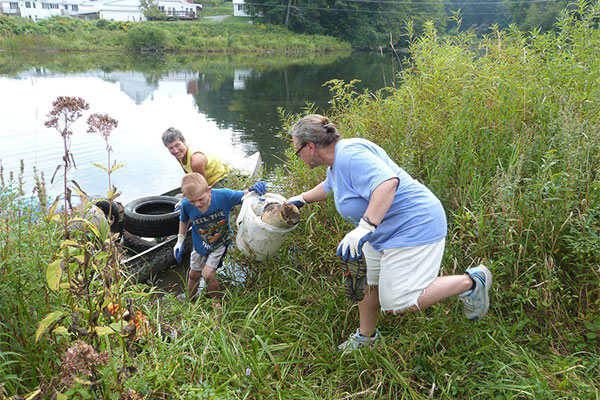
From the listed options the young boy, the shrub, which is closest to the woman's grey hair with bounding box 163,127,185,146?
the young boy

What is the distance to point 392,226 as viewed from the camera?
2553 mm

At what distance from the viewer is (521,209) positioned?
2945 millimetres

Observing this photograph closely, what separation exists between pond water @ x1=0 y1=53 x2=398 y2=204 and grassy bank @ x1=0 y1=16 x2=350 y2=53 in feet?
10.4

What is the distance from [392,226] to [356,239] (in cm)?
30

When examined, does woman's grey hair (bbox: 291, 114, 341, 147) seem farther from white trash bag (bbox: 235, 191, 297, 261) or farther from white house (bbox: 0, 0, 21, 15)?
white house (bbox: 0, 0, 21, 15)

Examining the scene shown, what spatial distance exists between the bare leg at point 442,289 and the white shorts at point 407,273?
32 millimetres

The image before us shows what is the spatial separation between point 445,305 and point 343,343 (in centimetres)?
82

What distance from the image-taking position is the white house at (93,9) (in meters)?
61.6

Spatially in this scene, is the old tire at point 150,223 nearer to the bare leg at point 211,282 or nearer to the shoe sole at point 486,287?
the bare leg at point 211,282

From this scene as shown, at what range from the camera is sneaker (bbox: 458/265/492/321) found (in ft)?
8.43

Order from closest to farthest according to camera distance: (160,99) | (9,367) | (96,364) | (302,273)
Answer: (96,364)
(9,367)
(302,273)
(160,99)

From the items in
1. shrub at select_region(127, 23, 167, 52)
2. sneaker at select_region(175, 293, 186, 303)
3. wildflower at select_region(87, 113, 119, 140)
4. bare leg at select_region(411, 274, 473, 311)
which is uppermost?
shrub at select_region(127, 23, 167, 52)

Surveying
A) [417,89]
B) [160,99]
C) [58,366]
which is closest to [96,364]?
[58,366]

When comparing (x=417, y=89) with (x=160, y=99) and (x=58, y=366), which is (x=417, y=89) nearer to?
(x=58, y=366)
